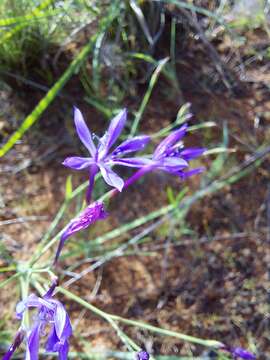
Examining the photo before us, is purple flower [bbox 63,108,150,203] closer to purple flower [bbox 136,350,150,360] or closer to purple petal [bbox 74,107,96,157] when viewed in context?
purple petal [bbox 74,107,96,157]

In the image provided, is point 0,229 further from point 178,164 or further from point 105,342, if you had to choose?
point 178,164

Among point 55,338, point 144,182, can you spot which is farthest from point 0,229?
point 55,338

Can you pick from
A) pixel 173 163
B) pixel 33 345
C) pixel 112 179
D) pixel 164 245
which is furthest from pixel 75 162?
pixel 164 245

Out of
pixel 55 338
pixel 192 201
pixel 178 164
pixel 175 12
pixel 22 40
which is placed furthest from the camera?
pixel 175 12

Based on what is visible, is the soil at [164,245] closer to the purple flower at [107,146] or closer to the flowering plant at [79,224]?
the flowering plant at [79,224]

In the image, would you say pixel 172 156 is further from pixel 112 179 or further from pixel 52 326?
pixel 52 326

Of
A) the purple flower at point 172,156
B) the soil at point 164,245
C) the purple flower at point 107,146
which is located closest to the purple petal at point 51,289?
the purple flower at point 107,146

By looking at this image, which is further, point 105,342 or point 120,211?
point 120,211
